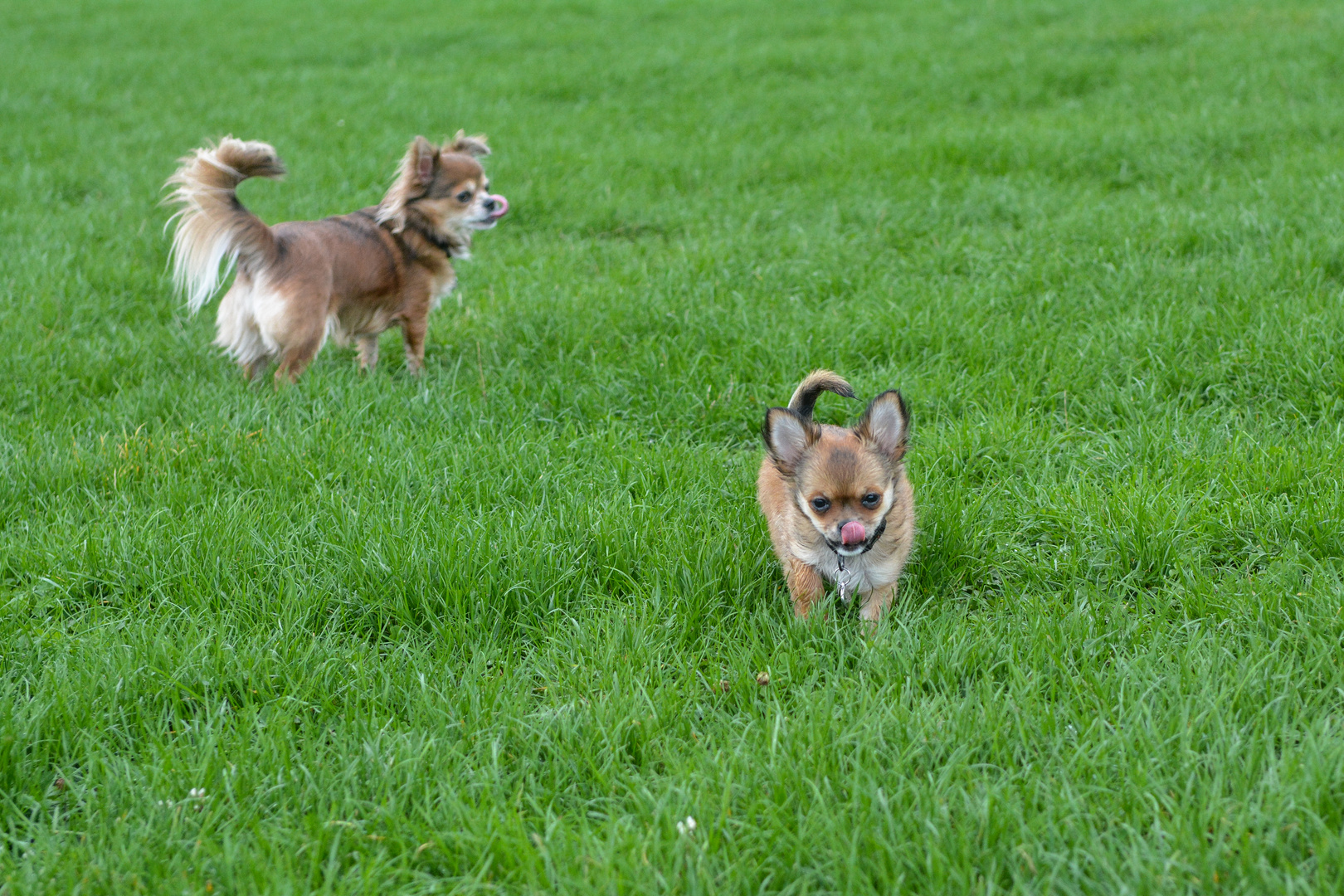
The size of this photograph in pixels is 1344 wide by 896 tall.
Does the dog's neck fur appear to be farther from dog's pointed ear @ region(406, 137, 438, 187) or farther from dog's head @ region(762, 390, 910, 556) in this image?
dog's head @ region(762, 390, 910, 556)

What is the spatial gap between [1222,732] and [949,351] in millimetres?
2782

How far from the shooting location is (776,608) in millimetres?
3291

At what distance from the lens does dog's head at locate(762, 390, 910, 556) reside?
310cm

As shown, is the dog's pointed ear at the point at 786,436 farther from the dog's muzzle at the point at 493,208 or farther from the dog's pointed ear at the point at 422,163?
the dog's pointed ear at the point at 422,163

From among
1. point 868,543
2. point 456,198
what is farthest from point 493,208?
point 868,543

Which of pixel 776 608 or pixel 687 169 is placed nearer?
pixel 776 608

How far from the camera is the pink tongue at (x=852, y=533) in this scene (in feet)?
9.79

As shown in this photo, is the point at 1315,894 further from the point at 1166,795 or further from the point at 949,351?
the point at 949,351

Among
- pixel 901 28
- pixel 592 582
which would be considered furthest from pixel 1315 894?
pixel 901 28

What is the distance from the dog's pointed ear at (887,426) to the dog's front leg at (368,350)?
3179mm

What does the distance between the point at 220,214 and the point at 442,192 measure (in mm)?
1254

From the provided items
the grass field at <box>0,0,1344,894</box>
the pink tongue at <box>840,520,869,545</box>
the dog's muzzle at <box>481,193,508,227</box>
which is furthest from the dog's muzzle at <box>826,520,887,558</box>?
the dog's muzzle at <box>481,193,508,227</box>

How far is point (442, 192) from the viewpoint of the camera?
5789 mm

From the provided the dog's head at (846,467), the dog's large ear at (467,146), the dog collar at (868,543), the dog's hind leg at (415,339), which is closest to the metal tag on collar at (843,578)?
the dog collar at (868,543)
